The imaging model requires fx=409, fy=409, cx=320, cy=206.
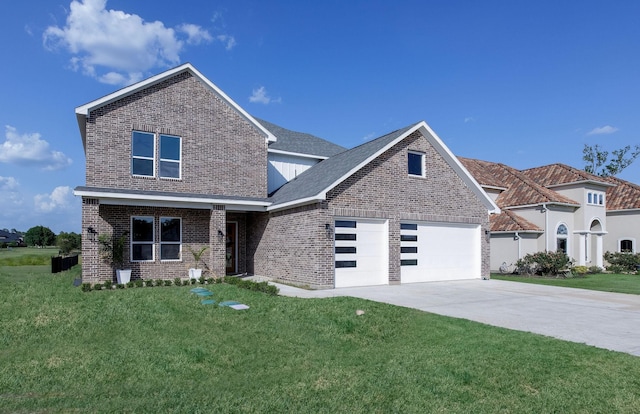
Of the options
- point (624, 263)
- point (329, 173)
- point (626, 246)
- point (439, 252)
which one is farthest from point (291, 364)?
point (626, 246)

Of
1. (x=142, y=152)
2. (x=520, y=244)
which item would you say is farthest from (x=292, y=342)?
(x=520, y=244)

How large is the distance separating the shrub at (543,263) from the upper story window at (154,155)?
1870 cm

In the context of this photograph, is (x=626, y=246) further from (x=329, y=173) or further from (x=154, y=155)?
(x=154, y=155)

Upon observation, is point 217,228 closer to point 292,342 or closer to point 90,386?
point 292,342

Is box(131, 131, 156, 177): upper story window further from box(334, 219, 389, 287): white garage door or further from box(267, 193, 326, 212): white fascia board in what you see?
box(334, 219, 389, 287): white garage door

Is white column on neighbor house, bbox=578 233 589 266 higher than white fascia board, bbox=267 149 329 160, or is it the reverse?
white fascia board, bbox=267 149 329 160

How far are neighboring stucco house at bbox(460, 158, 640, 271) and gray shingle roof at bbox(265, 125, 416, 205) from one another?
Result: 11702 millimetres

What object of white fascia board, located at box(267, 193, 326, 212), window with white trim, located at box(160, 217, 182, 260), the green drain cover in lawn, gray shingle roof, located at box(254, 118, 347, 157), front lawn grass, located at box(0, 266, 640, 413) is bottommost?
front lawn grass, located at box(0, 266, 640, 413)

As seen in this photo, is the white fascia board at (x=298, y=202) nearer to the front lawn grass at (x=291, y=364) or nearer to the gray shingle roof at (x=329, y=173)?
the gray shingle roof at (x=329, y=173)

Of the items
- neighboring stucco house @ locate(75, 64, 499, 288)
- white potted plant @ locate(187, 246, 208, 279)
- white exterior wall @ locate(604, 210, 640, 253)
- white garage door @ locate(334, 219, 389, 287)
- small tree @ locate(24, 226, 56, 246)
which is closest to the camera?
neighboring stucco house @ locate(75, 64, 499, 288)

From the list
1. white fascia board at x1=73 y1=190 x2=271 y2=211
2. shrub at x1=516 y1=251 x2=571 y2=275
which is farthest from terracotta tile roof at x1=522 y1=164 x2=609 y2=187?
white fascia board at x1=73 y1=190 x2=271 y2=211

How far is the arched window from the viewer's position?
25834 millimetres

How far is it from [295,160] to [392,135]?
6072 millimetres

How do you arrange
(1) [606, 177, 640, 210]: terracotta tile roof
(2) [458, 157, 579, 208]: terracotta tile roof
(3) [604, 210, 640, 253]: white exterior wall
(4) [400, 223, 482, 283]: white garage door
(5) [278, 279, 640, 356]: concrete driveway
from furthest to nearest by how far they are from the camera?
1. (1) [606, 177, 640, 210]: terracotta tile roof
2. (3) [604, 210, 640, 253]: white exterior wall
3. (2) [458, 157, 579, 208]: terracotta tile roof
4. (4) [400, 223, 482, 283]: white garage door
5. (5) [278, 279, 640, 356]: concrete driveway
